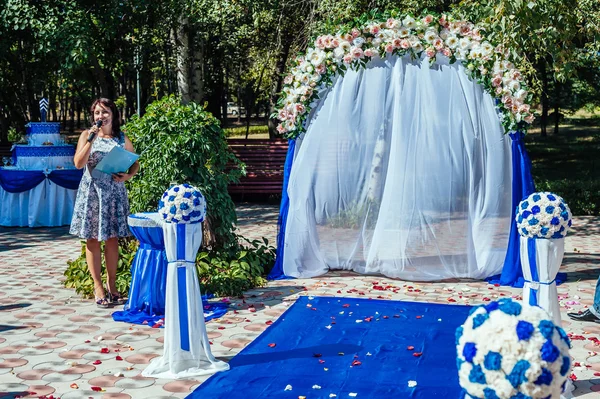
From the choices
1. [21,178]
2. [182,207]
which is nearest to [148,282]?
[182,207]

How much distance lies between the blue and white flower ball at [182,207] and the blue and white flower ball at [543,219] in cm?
209

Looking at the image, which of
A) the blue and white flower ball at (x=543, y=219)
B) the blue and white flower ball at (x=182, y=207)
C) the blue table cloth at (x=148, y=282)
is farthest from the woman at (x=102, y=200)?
the blue and white flower ball at (x=543, y=219)

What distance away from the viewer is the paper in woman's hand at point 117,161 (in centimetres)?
618

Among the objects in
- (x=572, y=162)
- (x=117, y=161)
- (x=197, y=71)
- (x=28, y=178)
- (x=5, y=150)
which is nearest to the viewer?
(x=117, y=161)

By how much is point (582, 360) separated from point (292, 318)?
231 centimetres

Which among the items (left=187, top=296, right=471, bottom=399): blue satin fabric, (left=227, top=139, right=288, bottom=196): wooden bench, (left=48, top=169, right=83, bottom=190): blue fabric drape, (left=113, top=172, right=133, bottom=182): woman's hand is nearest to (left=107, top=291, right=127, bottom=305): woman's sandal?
(left=113, top=172, right=133, bottom=182): woman's hand

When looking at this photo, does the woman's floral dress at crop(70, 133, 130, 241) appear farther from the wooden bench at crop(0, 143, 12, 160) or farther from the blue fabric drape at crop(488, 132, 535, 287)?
the wooden bench at crop(0, 143, 12, 160)

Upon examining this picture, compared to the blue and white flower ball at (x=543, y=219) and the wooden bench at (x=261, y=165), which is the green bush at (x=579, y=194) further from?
the blue and white flower ball at (x=543, y=219)

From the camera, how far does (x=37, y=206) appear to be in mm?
12258

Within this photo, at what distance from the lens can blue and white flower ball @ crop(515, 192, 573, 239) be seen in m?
4.41

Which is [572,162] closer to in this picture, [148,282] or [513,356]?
[148,282]

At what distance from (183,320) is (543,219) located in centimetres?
237

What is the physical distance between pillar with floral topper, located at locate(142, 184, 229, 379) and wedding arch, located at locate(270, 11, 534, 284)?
3150mm

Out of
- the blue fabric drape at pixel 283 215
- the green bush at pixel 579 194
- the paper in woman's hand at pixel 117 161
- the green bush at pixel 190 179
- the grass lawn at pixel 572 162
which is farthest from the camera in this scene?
the grass lawn at pixel 572 162
